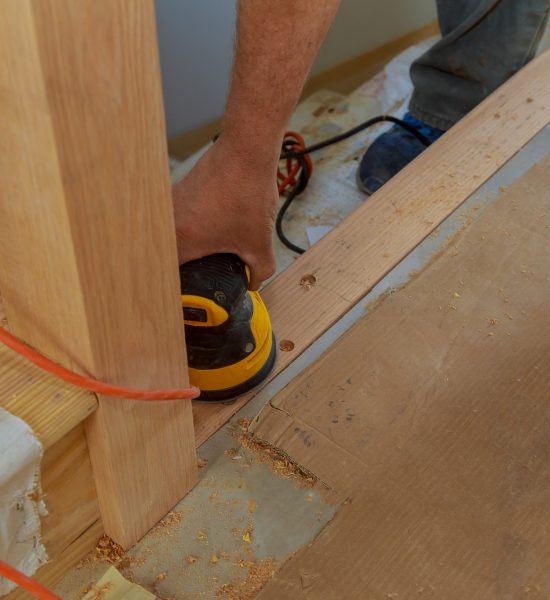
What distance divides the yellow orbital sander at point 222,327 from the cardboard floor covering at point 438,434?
6 cm

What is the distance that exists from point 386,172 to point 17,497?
1273mm

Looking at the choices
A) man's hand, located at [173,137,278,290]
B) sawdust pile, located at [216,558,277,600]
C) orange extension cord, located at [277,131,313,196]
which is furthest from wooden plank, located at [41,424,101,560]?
orange extension cord, located at [277,131,313,196]

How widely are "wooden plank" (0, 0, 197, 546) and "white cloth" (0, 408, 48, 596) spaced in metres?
0.07

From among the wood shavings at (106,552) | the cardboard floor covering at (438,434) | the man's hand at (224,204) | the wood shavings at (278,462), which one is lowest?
the wood shavings at (106,552)

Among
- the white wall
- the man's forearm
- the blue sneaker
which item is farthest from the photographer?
the white wall

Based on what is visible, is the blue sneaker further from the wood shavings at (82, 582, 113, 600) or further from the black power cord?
the wood shavings at (82, 582, 113, 600)

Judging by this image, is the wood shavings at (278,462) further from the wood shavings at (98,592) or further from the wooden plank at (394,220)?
the wood shavings at (98,592)

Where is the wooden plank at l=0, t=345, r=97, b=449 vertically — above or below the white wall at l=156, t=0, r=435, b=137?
above

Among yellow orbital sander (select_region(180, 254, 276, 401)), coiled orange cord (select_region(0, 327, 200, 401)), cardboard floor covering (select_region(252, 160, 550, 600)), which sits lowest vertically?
cardboard floor covering (select_region(252, 160, 550, 600))

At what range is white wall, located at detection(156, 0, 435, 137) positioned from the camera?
1.99 metres

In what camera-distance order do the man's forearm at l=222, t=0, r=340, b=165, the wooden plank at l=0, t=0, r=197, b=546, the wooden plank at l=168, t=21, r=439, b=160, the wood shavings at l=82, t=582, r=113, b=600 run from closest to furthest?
1. the wooden plank at l=0, t=0, r=197, b=546
2. the wood shavings at l=82, t=582, r=113, b=600
3. the man's forearm at l=222, t=0, r=340, b=165
4. the wooden plank at l=168, t=21, r=439, b=160

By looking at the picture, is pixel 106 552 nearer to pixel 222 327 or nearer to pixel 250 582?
pixel 250 582

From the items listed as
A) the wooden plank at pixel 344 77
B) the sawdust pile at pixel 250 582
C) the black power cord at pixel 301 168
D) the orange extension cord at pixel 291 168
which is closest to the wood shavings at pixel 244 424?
the sawdust pile at pixel 250 582

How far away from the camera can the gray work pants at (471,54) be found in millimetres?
1559
